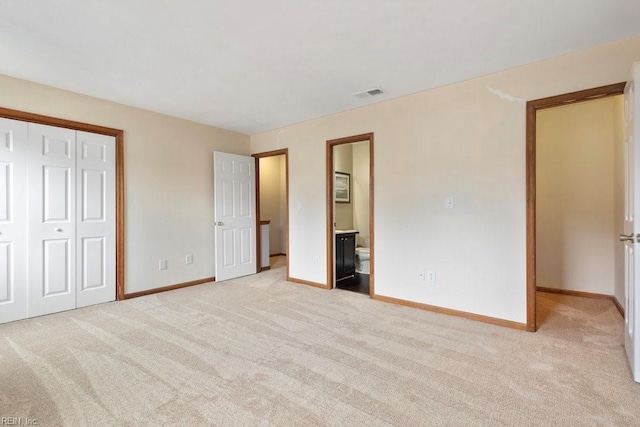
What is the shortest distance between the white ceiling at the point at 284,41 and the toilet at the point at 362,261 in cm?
265

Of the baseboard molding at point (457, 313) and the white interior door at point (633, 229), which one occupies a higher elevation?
the white interior door at point (633, 229)

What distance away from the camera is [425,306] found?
332cm

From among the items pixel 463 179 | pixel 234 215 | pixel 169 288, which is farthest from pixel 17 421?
pixel 463 179

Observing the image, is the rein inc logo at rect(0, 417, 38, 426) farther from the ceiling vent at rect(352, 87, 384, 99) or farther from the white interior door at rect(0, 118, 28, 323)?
the ceiling vent at rect(352, 87, 384, 99)

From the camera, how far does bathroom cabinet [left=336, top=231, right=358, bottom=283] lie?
14.9 feet

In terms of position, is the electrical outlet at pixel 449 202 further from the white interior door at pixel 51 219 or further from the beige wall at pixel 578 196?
the white interior door at pixel 51 219

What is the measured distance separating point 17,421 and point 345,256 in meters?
3.71

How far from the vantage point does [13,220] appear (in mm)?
2982

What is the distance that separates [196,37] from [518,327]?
141 inches

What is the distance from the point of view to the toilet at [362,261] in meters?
5.15

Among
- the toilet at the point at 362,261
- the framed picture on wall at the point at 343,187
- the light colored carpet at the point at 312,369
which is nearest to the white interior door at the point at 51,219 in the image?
the light colored carpet at the point at 312,369

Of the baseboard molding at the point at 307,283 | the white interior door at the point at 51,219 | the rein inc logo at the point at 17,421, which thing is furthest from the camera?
the baseboard molding at the point at 307,283

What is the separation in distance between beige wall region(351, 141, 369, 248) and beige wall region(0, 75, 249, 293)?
2.62 metres

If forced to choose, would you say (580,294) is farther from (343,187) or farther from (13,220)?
(13,220)
